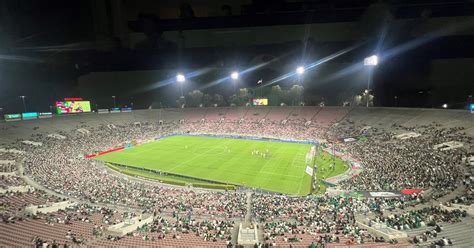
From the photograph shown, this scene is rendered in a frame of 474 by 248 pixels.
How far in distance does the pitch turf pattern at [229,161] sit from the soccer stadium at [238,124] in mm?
411

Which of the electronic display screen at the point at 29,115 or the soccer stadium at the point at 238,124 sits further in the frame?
the electronic display screen at the point at 29,115

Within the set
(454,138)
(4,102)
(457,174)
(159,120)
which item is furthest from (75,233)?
(159,120)

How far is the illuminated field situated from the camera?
33.9m

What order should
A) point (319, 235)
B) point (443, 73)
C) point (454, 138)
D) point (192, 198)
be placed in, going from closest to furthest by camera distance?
1. point (319, 235)
2. point (192, 198)
3. point (454, 138)
4. point (443, 73)

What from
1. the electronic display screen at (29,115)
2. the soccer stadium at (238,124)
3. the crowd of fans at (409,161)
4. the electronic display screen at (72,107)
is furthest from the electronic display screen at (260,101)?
the electronic display screen at (29,115)

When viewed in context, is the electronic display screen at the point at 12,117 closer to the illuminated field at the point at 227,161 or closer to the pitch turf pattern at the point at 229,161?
the pitch turf pattern at the point at 229,161

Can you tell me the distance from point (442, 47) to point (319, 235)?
2372 inches

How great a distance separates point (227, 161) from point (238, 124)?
31.5 metres

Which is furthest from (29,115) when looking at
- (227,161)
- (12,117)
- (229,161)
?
(229,161)

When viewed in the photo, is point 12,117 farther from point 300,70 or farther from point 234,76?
point 300,70

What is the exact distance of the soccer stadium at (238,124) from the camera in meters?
18.1

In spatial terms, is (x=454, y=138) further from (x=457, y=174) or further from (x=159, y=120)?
(x=159, y=120)

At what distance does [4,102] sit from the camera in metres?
55.0

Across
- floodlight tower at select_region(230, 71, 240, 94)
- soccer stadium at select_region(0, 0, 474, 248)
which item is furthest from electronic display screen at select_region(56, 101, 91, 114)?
floodlight tower at select_region(230, 71, 240, 94)
